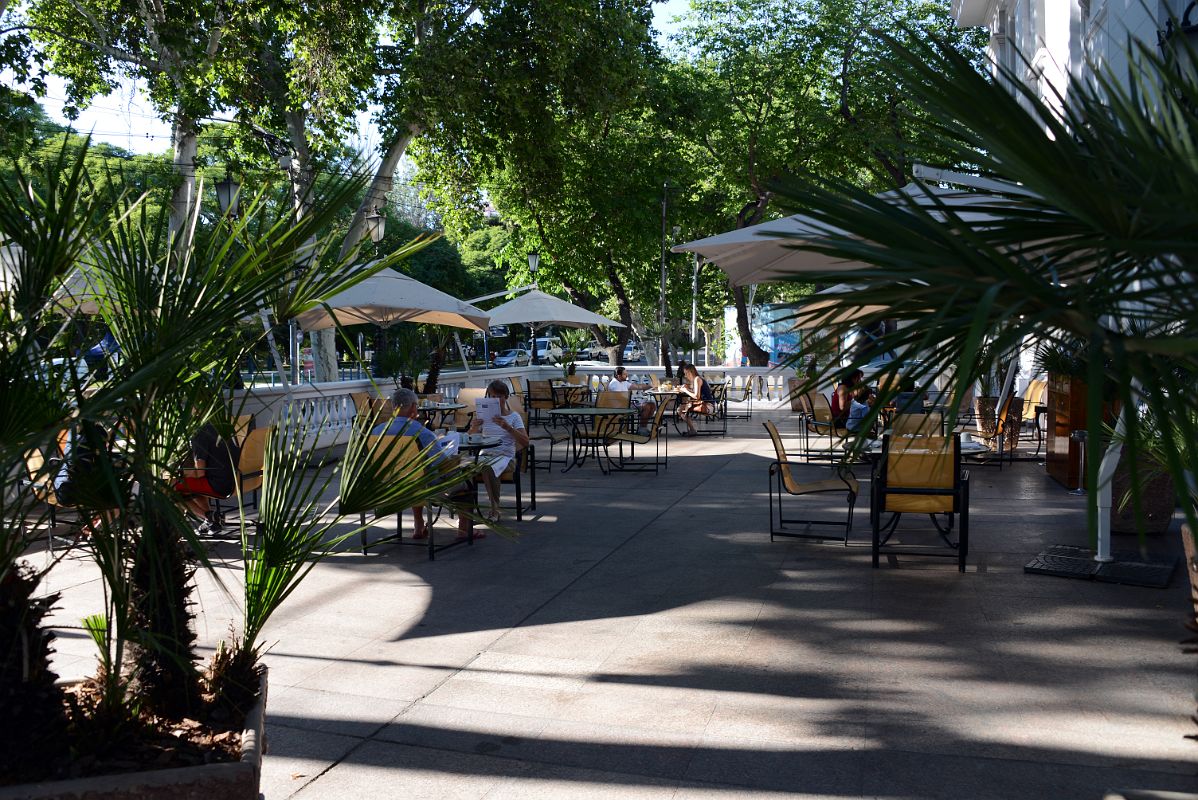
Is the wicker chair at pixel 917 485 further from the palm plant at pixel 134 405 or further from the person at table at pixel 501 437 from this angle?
the palm plant at pixel 134 405

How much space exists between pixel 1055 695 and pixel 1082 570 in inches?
102

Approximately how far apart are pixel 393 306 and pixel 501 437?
3948 millimetres

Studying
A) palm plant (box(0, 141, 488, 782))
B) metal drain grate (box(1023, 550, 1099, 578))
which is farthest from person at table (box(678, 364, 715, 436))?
palm plant (box(0, 141, 488, 782))

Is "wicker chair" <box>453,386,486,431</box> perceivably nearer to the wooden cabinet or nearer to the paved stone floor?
the paved stone floor

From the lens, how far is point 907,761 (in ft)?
13.6

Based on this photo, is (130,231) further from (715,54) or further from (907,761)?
(715,54)

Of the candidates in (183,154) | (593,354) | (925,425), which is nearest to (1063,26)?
(183,154)

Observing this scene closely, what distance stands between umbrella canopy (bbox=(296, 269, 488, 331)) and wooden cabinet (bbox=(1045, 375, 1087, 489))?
750cm

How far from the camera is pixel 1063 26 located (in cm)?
1659

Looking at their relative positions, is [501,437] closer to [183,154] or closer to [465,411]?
[465,411]

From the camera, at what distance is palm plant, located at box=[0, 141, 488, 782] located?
2887 millimetres

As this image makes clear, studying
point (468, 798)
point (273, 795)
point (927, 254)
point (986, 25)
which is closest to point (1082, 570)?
point (468, 798)

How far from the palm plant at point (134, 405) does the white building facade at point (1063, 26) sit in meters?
2.33

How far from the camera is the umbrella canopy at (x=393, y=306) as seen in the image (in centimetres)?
1271
